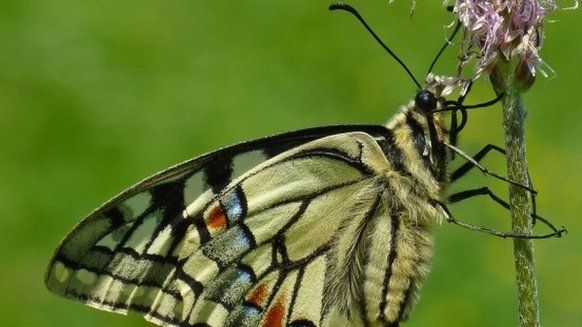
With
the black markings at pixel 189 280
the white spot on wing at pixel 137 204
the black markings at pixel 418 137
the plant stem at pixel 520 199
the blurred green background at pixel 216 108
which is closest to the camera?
the plant stem at pixel 520 199

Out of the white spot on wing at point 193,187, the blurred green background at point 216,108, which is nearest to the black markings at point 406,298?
the white spot on wing at point 193,187

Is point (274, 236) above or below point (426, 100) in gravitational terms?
below

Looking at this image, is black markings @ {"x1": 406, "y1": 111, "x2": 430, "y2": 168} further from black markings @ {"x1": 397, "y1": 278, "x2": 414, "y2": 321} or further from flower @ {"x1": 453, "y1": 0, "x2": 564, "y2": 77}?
flower @ {"x1": 453, "y1": 0, "x2": 564, "y2": 77}

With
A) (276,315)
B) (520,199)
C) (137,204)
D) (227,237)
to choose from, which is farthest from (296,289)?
(520,199)

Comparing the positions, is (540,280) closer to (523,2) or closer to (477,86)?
(477,86)

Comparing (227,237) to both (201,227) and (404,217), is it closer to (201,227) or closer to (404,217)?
(201,227)

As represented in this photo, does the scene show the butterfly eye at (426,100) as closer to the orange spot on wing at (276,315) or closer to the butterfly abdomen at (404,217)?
the butterfly abdomen at (404,217)

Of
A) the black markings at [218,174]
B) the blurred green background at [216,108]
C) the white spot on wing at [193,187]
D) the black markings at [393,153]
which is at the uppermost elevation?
the blurred green background at [216,108]
